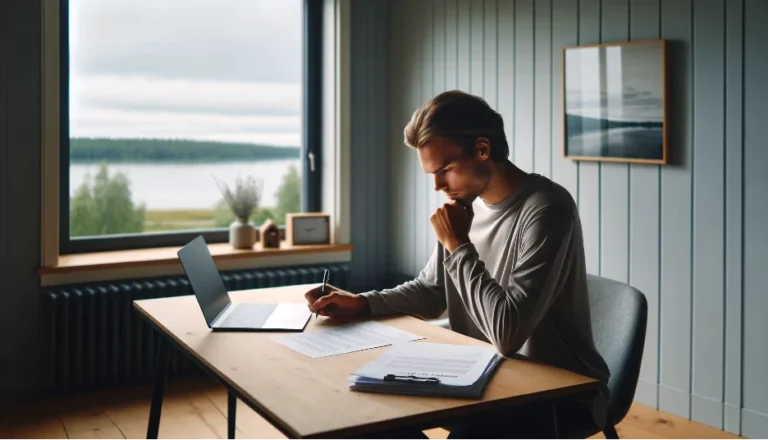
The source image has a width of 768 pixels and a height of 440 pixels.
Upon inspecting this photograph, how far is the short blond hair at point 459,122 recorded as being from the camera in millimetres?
1994

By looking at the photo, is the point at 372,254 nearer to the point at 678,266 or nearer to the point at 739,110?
the point at 678,266

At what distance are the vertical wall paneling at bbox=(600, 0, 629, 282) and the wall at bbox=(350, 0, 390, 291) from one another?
162cm

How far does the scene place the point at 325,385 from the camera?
159cm

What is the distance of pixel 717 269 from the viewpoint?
3141 mm

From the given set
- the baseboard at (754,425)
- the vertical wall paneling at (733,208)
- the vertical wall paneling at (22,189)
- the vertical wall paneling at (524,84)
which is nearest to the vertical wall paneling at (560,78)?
the vertical wall paneling at (524,84)

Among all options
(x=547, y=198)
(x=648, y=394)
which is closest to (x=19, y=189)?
(x=547, y=198)

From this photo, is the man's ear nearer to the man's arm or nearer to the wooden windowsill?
the man's arm

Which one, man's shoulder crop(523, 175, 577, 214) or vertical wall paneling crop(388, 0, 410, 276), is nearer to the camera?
man's shoulder crop(523, 175, 577, 214)

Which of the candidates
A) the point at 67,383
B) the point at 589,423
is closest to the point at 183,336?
the point at 589,423

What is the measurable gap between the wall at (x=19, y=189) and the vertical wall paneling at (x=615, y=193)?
2.58 m

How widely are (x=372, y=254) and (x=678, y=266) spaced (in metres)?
2.00

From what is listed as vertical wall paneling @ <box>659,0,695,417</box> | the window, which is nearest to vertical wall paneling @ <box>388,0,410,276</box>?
the window

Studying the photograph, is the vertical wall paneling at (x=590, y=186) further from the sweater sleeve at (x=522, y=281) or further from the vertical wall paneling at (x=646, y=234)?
the sweater sleeve at (x=522, y=281)

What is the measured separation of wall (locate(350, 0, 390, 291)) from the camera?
4.70 metres
